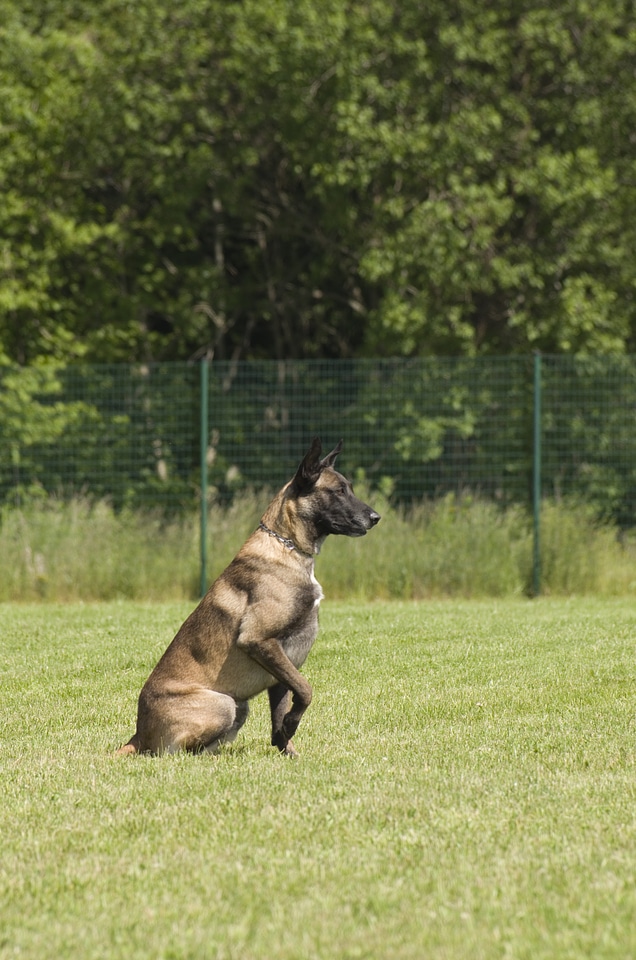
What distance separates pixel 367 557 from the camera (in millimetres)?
14305

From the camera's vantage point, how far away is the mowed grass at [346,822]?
13.3 ft

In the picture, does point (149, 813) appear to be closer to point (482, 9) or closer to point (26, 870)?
point (26, 870)

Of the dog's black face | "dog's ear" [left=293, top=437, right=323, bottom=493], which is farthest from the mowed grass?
"dog's ear" [left=293, top=437, right=323, bottom=493]

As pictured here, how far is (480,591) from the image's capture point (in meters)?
14.4

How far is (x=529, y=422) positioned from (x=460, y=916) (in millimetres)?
11499

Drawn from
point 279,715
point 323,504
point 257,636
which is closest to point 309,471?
point 323,504

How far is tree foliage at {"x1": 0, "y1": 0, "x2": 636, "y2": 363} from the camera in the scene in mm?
20062

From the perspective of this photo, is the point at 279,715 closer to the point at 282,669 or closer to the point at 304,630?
the point at 282,669

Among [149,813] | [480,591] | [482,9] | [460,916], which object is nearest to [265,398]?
[480,591]

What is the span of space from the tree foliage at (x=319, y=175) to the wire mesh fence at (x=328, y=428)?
4.17m

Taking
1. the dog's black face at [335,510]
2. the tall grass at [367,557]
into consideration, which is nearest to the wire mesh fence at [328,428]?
the tall grass at [367,557]

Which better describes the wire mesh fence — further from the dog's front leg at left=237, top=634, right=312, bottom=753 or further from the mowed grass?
the dog's front leg at left=237, top=634, right=312, bottom=753

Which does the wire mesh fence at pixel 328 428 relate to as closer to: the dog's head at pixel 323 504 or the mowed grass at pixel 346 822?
the mowed grass at pixel 346 822

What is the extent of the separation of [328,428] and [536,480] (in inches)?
120
